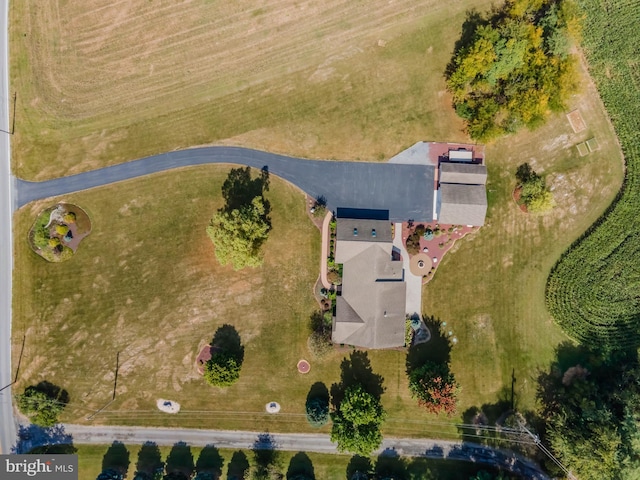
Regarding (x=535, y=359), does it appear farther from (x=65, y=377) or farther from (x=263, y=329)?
(x=65, y=377)

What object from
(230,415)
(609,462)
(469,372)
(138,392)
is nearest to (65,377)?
(138,392)

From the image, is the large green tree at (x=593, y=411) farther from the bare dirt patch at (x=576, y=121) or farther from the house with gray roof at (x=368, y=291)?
the bare dirt patch at (x=576, y=121)

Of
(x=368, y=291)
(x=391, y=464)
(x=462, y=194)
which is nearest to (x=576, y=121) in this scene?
(x=462, y=194)

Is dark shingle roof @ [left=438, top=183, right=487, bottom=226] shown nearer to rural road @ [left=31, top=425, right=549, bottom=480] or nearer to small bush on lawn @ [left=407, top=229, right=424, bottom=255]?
small bush on lawn @ [left=407, top=229, right=424, bottom=255]

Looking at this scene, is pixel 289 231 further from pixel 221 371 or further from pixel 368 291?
pixel 221 371

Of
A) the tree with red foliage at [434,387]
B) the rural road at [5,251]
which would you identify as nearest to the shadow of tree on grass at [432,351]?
the tree with red foliage at [434,387]
